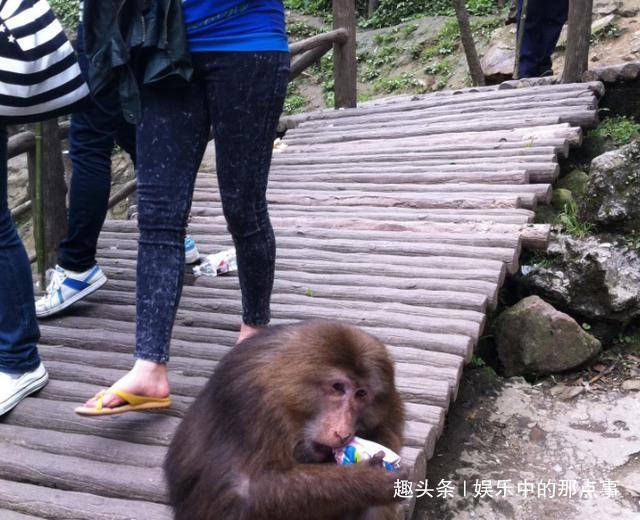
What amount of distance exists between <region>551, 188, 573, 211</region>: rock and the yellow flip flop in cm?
318

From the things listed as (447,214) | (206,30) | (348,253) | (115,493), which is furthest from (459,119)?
(115,493)

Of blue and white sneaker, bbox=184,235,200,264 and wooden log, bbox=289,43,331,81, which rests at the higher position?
wooden log, bbox=289,43,331,81

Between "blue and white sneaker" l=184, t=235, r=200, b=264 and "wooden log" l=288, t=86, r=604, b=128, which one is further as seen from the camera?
"wooden log" l=288, t=86, r=604, b=128

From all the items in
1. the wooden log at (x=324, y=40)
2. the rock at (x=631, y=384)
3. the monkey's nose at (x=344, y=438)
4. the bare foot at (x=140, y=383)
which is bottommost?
the rock at (x=631, y=384)

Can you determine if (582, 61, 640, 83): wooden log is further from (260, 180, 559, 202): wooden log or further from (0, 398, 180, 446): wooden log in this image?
(0, 398, 180, 446): wooden log

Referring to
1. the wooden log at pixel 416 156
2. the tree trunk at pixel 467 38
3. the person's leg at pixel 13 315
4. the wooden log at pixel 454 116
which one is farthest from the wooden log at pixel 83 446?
the tree trunk at pixel 467 38

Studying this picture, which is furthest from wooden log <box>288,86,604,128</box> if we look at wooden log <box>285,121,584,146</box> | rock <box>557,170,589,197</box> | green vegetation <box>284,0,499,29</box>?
green vegetation <box>284,0,499,29</box>

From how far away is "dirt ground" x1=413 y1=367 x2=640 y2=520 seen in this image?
9.04ft

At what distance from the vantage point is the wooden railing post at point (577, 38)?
6348mm

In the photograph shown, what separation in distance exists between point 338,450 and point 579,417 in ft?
6.24

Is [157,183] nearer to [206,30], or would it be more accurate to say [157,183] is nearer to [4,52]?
[206,30]

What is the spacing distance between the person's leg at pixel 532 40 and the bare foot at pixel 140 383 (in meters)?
6.10

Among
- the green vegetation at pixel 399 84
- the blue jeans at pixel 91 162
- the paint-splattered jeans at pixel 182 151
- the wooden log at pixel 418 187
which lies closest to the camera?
the paint-splattered jeans at pixel 182 151

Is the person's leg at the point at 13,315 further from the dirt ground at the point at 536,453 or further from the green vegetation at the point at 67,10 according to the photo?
the green vegetation at the point at 67,10
